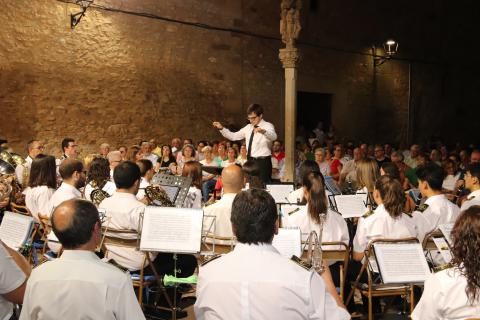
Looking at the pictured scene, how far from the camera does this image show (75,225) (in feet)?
7.45

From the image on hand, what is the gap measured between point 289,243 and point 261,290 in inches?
51.5

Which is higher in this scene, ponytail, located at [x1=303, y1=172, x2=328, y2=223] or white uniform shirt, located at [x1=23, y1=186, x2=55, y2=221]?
ponytail, located at [x1=303, y1=172, x2=328, y2=223]

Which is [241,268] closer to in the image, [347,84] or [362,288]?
[362,288]

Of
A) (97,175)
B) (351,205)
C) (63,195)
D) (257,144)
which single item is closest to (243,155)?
(257,144)

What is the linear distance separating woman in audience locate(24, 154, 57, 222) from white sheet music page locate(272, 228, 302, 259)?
8.76 feet

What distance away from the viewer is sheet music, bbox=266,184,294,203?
6.20 metres

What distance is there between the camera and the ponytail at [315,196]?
4121 millimetres

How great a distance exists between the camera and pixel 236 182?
14.8ft

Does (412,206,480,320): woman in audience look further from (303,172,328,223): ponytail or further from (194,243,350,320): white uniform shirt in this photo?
(303,172,328,223): ponytail

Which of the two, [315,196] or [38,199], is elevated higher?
[315,196]

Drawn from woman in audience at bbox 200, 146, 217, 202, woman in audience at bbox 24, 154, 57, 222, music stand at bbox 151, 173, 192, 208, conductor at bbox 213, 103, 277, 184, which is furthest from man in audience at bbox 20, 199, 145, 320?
woman in audience at bbox 200, 146, 217, 202

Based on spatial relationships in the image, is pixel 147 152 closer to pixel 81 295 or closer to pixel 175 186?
pixel 175 186

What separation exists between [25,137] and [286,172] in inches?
189

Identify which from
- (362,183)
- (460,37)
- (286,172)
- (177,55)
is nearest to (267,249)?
(362,183)
